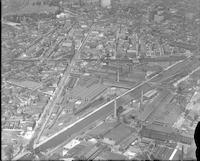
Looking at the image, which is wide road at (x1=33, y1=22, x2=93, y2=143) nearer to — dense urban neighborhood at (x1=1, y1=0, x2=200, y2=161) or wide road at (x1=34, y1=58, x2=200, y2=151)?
dense urban neighborhood at (x1=1, y1=0, x2=200, y2=161)

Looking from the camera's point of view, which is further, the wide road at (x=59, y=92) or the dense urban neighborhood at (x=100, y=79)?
the wide road at (x=59, y=92)

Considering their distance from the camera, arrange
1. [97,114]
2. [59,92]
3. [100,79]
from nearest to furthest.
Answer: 1. [97,114]
2. [59,92]
3. [100,79]

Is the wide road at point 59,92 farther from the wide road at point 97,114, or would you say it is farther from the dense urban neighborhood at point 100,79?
the wide road at point 97,114

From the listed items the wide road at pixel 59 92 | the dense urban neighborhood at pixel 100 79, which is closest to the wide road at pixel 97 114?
the dense urban neighborhood at pixel 100 79

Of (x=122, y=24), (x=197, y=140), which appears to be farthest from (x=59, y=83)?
(x=197, y=140)

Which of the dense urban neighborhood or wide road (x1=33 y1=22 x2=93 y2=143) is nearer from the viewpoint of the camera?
the dense urban neighborhood

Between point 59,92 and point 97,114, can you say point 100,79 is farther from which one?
point 97,114

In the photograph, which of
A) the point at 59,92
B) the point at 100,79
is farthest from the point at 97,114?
the point at 100,79

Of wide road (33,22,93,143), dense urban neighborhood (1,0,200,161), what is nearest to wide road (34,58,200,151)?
dense urban neighborhood (1,0,200,161)
